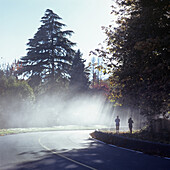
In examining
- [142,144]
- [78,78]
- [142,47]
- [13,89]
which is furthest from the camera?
[78,78]

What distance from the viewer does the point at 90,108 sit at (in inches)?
2301

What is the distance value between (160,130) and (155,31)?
10234mm

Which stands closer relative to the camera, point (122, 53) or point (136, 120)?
point (122, 53)

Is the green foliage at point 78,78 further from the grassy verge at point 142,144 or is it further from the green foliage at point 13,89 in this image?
the grassy verge at point 142,144

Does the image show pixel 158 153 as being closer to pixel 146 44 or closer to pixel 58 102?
pixel 146 44

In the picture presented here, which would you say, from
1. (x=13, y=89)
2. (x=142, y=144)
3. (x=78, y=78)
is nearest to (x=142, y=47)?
(x=142, y=144)

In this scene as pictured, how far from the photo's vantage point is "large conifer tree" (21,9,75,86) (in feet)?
146

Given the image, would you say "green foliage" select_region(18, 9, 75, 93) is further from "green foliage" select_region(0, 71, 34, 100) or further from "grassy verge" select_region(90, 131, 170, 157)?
"grassy verge" select_region(90, 131, 170, 157)

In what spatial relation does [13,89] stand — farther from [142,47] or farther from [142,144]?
[142,47]

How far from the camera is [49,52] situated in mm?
46250

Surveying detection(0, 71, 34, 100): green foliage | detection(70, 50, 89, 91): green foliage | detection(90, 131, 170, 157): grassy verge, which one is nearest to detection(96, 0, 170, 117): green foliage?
detection(90, 131, 170, 157): grassy verge

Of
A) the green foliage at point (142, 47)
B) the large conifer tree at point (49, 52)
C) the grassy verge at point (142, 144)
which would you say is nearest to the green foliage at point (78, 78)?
the large conifer tree at point (49, 52)

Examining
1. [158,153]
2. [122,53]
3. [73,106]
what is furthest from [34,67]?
[158,153]

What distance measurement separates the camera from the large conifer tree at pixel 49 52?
4462cm
